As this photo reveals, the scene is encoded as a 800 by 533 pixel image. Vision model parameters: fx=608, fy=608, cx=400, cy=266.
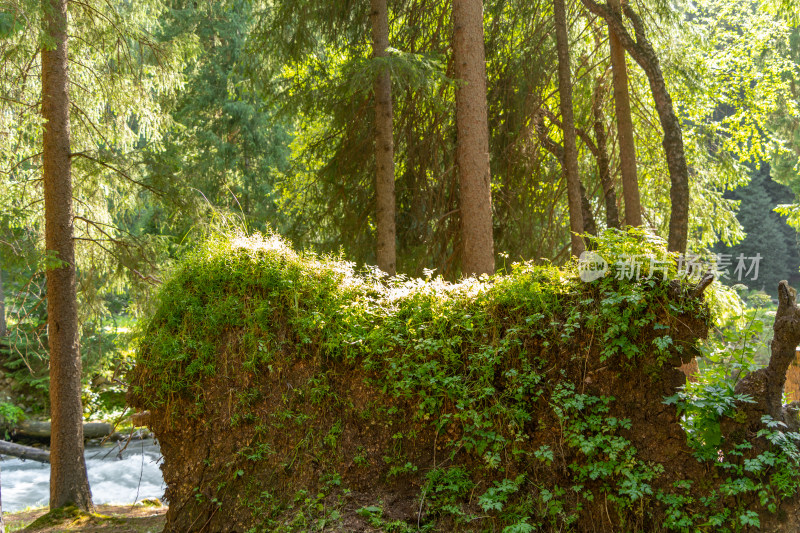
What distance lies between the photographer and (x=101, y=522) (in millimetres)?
7523

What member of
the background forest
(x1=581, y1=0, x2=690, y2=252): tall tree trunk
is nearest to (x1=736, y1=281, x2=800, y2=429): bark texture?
the background forest

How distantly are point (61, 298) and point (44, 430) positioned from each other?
9135 millimetres

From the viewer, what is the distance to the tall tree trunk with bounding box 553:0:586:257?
953cm

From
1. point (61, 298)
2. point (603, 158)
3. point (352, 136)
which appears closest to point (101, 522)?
point (61, 298)

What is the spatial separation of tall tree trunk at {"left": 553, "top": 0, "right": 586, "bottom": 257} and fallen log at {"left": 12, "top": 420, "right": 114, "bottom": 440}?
39.9 feet

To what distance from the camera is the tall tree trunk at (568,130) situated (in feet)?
31.3

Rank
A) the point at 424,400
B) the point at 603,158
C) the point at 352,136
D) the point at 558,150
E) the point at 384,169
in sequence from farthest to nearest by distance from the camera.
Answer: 1. the point at 603,158
2. the point at 558,150
3. the point at 352,136
4. the point at 384,169
5. the point at 424,400

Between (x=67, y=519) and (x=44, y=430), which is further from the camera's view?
(x=44, y=430)

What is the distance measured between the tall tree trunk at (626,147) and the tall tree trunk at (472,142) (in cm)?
316

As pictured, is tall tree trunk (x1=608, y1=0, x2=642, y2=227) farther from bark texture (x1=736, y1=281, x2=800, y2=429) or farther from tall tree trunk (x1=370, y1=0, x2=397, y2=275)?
bark texture (x1=736, y1=281, x2=800, y2=429)

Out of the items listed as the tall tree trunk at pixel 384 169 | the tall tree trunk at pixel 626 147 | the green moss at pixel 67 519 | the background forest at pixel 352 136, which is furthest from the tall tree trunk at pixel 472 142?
the green moss at pixel 67 519
